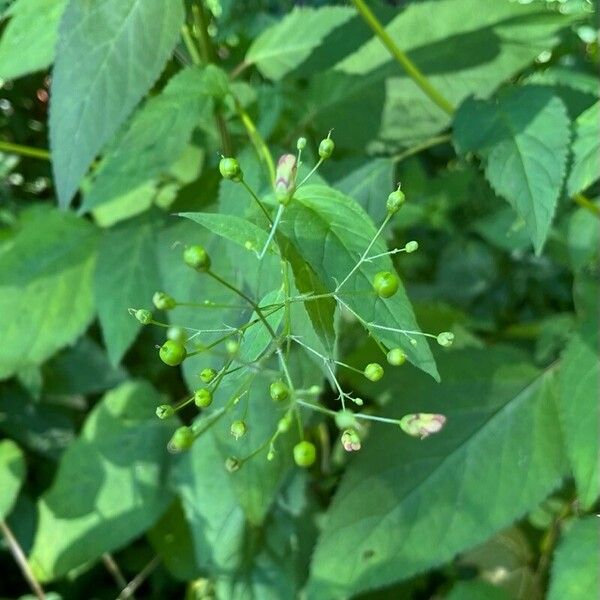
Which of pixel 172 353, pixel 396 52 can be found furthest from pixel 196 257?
pixel 396 52

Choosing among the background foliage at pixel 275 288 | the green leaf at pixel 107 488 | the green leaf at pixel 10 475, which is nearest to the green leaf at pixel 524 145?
the background foliage at pixel 275 288

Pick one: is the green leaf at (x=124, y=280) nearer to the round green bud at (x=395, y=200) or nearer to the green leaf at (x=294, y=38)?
the green leaf at (x=294, y=38)

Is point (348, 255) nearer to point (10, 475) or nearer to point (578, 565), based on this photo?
point (578, 565)

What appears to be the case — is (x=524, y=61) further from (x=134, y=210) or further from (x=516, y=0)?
(x=134, y=210)

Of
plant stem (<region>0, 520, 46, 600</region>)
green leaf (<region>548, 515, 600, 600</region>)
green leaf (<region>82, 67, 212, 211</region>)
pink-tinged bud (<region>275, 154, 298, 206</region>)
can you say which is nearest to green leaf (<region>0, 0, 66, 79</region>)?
green leaf (<region>82, 67, 212, 211</region>)

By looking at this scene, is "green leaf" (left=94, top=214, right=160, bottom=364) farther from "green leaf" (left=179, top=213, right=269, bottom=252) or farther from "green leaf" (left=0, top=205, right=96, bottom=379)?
"green leaf" (left=179, top=213, right=269, bottom=252)
